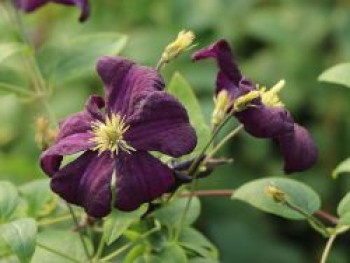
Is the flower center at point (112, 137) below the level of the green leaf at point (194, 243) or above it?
above

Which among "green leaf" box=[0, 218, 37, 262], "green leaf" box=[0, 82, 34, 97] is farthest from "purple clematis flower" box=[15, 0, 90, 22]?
"green leaf" box=[0, 218, 37, 262]

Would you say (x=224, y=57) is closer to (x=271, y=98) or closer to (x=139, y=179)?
(x=271, y=98)

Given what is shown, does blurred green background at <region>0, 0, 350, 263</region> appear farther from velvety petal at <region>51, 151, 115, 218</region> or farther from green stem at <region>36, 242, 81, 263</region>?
velvety petal at <region>51, 151, 115, 218</region>

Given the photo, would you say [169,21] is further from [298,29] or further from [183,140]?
[183,140]

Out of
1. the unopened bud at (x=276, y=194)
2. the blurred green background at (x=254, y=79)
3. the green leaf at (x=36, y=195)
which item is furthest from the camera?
the blurred green background at (x=254, y=79)

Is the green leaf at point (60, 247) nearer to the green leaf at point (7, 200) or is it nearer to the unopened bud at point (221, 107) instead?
the green leaf at point (7, 200)

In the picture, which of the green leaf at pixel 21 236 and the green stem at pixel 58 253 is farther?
the green stem at pixel 58 253

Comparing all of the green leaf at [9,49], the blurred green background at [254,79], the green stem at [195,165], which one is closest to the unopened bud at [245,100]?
the green stem at [195,165]

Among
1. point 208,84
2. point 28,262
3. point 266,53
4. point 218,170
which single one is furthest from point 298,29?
point 28,262
